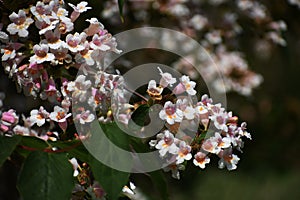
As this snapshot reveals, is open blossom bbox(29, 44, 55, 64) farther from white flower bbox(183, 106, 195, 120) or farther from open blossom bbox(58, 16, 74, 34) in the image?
white flower bbox(183, 106, 195, 120)

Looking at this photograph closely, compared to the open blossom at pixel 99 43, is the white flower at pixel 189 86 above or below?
below

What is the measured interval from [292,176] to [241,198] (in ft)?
1.59

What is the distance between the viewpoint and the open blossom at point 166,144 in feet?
2.20

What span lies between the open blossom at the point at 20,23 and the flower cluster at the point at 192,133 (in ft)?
0.60

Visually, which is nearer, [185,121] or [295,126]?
[185,121]

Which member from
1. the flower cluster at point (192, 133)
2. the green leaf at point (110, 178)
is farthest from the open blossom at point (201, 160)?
the green leaf at point (110, 178)

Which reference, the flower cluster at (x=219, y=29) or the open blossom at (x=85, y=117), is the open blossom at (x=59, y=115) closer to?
the open blossom at (x=85, y=117)

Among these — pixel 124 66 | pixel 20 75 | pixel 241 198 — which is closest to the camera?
pixel 20 75

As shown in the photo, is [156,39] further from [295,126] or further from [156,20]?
[295,126]

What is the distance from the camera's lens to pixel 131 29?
1379 mm

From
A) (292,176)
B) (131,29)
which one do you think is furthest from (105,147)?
(292,176)

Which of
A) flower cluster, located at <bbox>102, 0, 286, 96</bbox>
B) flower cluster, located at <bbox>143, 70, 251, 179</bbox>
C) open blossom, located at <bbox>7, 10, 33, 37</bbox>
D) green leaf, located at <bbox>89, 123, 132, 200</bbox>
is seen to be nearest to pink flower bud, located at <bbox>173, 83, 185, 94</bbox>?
flower cluster, located at <bbox>143, 70, 251, 179</bbox>

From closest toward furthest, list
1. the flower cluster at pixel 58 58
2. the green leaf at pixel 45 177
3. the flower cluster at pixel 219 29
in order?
the green leaf at pixel 45 177 < the flower cluster at pixel 58 58 < the flower cluster at pixel 219 29

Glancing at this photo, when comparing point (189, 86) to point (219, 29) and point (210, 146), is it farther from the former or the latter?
point (219, 29)
